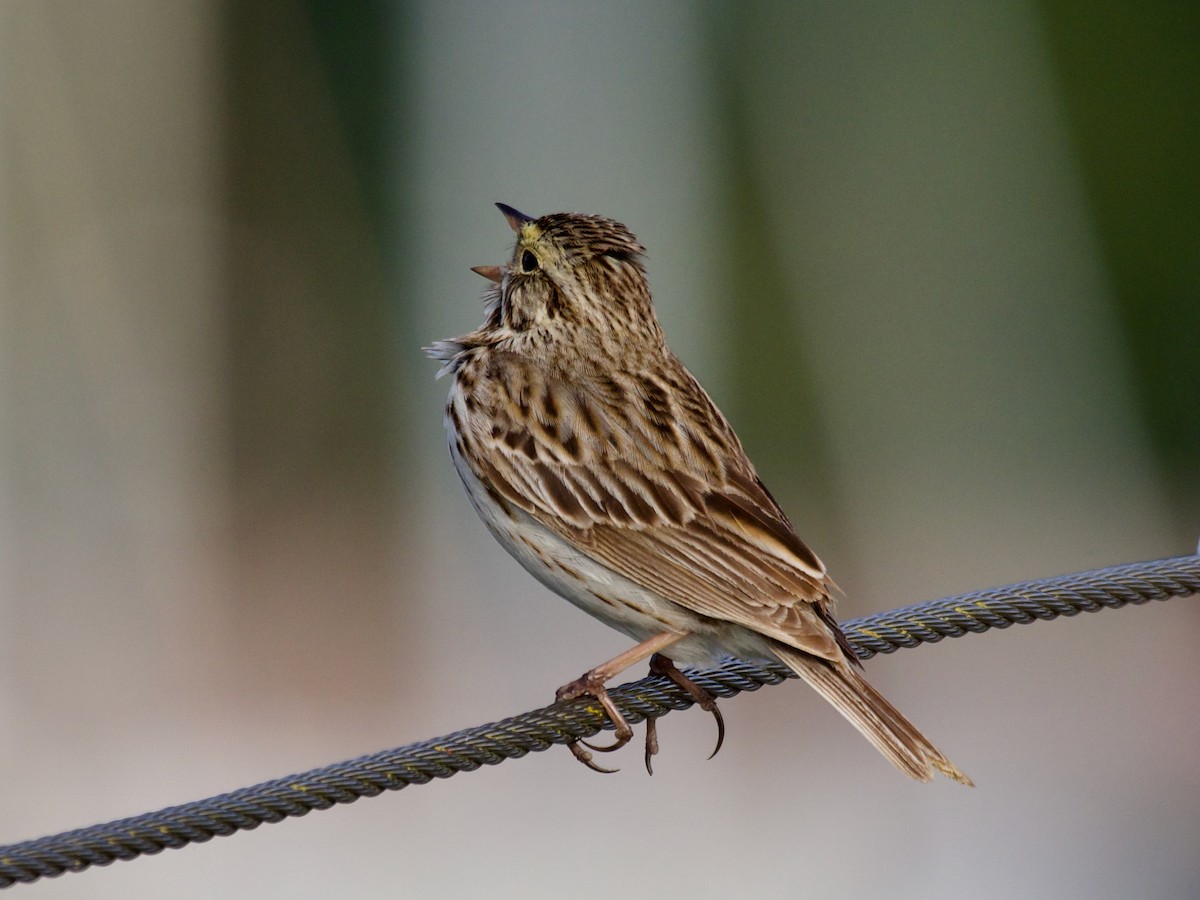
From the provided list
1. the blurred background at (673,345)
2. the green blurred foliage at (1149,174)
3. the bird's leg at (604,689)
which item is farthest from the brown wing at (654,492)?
the green blurred foliage at (1149,174)

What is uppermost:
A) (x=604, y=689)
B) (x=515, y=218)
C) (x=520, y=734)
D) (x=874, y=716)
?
(x=515, y=218)

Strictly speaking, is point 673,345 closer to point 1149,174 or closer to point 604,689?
point 1149,174

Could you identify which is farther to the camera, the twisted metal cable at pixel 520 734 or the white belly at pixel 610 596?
the white belly at pixel 610 596

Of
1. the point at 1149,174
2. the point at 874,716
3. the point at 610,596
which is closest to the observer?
the point at 874,716

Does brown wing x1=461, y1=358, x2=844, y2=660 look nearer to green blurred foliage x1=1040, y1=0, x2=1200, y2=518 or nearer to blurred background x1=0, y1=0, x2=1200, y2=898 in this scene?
blurred background x1=0, y1=0, x2=1200, y2=898

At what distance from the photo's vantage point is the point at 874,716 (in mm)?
3541

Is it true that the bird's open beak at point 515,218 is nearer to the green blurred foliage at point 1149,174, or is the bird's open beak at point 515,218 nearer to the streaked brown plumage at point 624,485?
the streaked brown plumage at point 624,485

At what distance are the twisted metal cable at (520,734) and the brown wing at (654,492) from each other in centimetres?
23

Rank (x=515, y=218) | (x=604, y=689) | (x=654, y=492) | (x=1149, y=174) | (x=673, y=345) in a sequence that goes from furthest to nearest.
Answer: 1. (x=1149, y=174)
2. (x=673, y=345)
3. (x=515, y=218)
4. (x=654, y=492)
5. (x=604, y=689)

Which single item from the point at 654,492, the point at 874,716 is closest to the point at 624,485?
the point at 654,492

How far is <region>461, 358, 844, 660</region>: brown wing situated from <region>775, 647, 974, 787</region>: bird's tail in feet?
0.31

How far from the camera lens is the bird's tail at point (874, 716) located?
3.44m

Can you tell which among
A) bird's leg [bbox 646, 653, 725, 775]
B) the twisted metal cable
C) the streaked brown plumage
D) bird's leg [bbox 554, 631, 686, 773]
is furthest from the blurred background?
the twisted metal cable

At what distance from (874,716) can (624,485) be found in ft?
3.28
